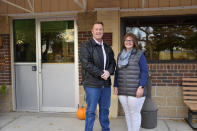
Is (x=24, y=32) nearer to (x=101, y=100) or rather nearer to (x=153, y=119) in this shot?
(x=101, y=100)

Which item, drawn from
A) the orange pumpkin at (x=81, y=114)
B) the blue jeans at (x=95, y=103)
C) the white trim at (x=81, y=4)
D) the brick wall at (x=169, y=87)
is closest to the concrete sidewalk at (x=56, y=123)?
the orange pumpkin at (x=81, y=114)

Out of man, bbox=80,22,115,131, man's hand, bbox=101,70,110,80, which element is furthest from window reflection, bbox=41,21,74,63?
man's hand, bbox=101,70,110,80

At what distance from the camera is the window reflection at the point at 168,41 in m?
3.94

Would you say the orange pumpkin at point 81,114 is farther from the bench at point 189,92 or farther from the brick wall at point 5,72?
the bench at point 189,92

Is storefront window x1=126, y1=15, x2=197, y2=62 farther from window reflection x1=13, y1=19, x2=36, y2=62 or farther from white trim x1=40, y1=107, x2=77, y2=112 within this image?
window reflection x1=13, y1=19, x2=36, y2=62

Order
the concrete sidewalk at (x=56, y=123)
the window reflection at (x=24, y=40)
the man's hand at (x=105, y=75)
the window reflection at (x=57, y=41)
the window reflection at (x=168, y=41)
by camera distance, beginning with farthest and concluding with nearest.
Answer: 1. the window reflection at (x=24, y=40)
2. the window reflection at (x=57, y=41)
3. the window reflection at (x=168, y=41)
4. the concrete sidewalk at (x=56, y=123)
5. the man's hand at (x=105, y=75)

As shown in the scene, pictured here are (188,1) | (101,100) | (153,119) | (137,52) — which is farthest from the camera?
(188,1)

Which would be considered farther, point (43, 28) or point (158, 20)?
point (43, 28)

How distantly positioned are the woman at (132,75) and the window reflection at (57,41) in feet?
6.08

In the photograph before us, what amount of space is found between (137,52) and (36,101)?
113 inches

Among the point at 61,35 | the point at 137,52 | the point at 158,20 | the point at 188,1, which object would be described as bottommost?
the point at 137,52

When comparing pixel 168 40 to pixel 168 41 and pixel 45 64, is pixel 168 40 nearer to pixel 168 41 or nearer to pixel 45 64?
pixel 168 41

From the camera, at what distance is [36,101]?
4492 mm

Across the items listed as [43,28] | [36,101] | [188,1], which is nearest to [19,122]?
[36,101]
